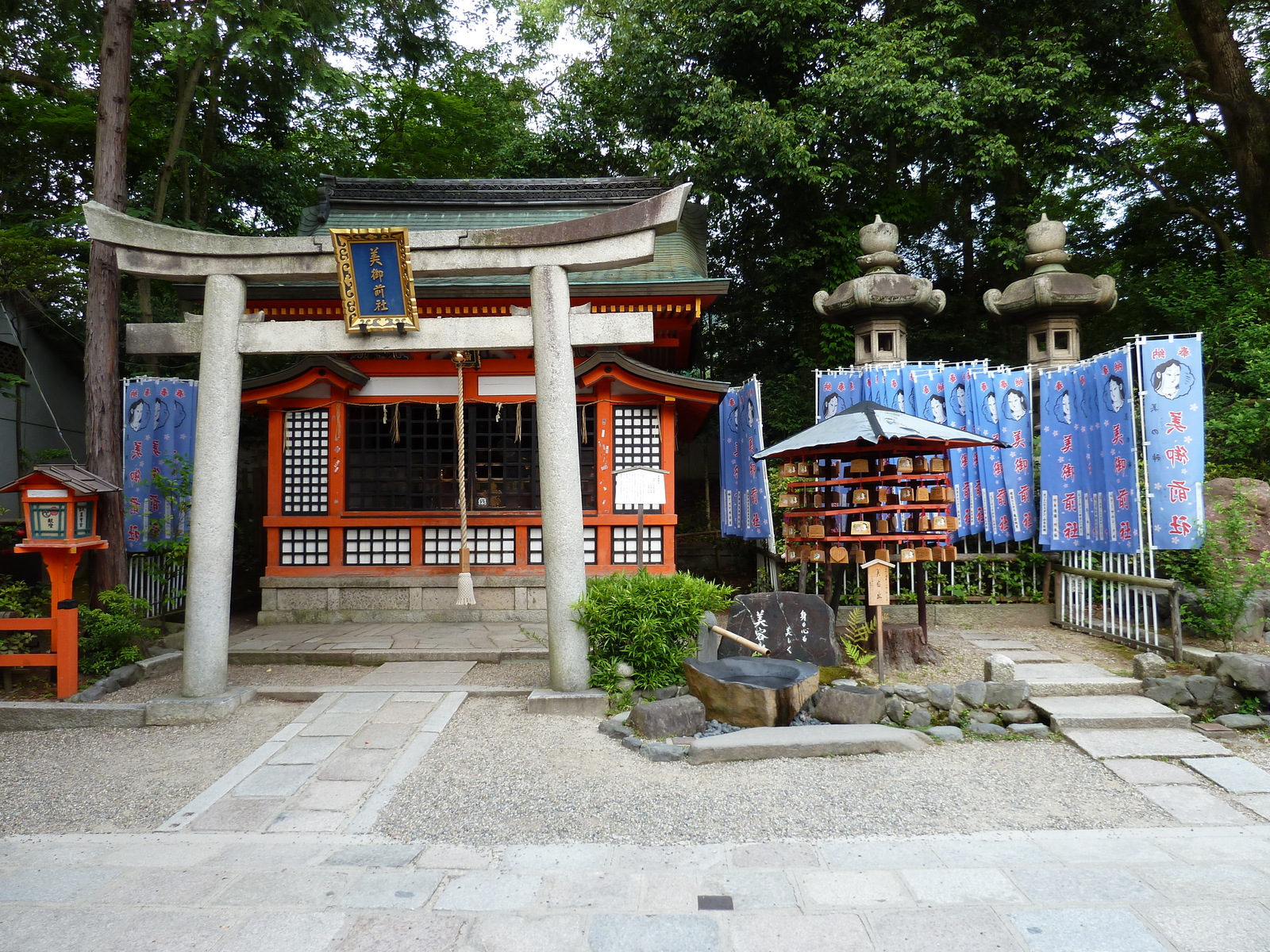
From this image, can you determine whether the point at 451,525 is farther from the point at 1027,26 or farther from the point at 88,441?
the point at 1027,26

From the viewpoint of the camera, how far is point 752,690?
5223mm

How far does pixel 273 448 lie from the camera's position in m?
9.60

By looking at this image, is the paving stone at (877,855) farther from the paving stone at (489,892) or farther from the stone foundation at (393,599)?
the stone foundation at (393,599)

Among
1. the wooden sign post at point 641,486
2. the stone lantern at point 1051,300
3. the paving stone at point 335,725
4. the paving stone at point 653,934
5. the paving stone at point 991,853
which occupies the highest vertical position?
the stone lantern at point 1051,300

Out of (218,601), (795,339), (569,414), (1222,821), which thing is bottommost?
(1222,821)

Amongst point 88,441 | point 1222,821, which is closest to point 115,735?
point 88,441

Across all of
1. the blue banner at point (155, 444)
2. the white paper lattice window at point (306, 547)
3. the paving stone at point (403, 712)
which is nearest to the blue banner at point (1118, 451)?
the paving stone at point (403, 712)

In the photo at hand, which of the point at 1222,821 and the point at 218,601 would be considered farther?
the point at 218,601

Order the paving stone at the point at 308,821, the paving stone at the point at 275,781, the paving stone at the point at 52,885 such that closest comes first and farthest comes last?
the paving stone at the point at 52,885
the paving stone at the point at 308,821
the paving stone at the point at 275,781

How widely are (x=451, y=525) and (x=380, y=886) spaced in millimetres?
6625

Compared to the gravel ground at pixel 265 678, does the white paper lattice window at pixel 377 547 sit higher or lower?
higher

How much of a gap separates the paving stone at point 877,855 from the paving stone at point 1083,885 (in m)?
0.39

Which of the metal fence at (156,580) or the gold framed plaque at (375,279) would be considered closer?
the gold framed plaque at (375,279)

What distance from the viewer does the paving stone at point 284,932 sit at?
9.21ft
